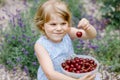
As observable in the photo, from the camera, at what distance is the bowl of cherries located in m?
2.73

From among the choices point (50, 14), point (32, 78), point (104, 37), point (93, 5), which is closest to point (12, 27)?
point (32, 78)

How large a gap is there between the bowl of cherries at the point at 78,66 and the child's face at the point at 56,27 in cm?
20

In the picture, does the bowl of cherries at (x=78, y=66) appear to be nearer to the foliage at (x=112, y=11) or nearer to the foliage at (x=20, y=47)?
the foliage at (x=20, y=47)

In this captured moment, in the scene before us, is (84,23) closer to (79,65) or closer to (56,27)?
(56,27)

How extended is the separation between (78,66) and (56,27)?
33 centimetres

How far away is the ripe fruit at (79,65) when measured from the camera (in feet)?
9.09

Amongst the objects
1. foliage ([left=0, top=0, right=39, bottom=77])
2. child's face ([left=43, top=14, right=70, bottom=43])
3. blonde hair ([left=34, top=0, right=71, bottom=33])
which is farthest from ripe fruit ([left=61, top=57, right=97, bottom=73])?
foliage ([left=0, top=0, right=39, bottom=77])

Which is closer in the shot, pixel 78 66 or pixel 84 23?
pixel 78 66

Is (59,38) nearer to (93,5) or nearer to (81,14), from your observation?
(81,14)

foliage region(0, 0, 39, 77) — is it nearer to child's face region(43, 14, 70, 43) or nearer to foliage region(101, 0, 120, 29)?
child's face region(43, 14, 70, 43)

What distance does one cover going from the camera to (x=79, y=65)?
111 inches

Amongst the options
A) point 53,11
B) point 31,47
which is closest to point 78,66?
point 53,11

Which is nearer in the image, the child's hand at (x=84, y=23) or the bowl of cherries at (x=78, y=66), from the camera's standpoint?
the bowl of cherries at (x=78, y=66)

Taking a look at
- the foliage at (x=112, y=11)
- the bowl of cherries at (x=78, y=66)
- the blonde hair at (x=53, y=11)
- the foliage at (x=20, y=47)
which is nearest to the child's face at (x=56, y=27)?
the blonde hair at (x=53, y=11)
